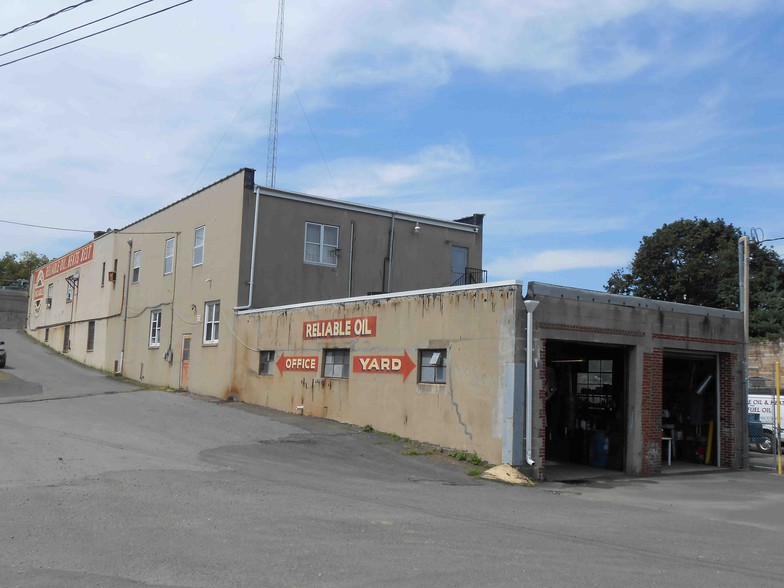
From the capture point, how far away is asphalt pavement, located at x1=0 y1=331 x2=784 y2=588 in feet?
23.0

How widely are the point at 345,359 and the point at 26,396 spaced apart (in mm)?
11193

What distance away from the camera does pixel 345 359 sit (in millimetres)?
19719

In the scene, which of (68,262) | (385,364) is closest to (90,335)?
(68,262)

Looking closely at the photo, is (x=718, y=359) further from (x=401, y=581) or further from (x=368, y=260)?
(x=401, y=581)

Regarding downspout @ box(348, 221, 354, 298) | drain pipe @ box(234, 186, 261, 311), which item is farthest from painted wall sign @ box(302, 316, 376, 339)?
downspout @ box(348, 221, 354, 298)

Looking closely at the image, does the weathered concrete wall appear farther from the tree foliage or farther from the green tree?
the green tree

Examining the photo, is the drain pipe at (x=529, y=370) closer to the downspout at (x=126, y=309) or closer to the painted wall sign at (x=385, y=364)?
the painted wall sign at (x=385, y=364)

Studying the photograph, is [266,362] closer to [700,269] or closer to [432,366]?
[432,366]

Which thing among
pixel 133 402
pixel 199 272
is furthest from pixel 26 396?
pixel 199 272

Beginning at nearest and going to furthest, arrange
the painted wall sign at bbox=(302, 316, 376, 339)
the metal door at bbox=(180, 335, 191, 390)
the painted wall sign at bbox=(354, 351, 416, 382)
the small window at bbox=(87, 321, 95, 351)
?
the painted wall sign at bbox=(354, 351, 416, 382) → the painted wall sign at bbox=(302, 316, 376, 339) → the metal door at bbox=(180, 335, 191, 390) → the small window at bbox=(87, 321, 95, 351)

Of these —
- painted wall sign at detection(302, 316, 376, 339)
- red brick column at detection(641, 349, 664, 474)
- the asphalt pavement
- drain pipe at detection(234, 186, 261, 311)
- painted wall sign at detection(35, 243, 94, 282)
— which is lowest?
the asphalt pavement

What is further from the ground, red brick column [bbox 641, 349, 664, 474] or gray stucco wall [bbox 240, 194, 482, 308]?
gray stucco wall [bbox 240, 194, 482, 308]

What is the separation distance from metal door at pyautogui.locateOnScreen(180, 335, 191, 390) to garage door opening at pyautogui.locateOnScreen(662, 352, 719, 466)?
1670cm

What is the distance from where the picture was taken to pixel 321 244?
26.8 metres
